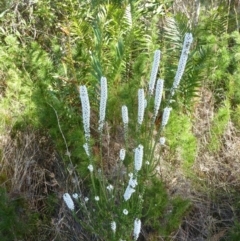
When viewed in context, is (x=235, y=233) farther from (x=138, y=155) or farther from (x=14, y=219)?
(x=14, y=219)

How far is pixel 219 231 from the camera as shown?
2762 millimetres

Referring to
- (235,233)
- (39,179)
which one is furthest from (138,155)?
(39,179)

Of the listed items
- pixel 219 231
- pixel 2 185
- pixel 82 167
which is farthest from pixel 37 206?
pixel 219 231

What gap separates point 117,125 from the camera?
299 cm

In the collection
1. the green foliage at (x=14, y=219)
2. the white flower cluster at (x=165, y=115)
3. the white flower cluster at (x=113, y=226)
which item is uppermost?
the white flower cluster at (x=165, y=115)

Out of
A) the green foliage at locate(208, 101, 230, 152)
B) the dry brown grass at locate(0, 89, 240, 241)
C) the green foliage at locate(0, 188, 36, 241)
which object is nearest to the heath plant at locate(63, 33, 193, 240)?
the dry brown grass at locate(0, 89, 240, 241)

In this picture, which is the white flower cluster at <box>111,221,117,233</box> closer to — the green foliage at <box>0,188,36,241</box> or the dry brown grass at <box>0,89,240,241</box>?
the dry brown grass at <box>0,89,240,241</box>

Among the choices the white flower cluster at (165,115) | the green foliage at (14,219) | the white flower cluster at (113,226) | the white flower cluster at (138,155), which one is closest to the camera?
the white flower cluster at (138,155)

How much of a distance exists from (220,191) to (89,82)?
3.42 feet

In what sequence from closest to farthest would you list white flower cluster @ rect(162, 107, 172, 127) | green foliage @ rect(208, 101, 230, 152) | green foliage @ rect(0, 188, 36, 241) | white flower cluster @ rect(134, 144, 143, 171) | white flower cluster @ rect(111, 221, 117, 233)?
white flower cluster @ rect(134, 144, 143, 171) < white flower cluster @ rect(162, 107, 172, 127) < white flower cluster @ rect(111, 221, 117, 233) < green foliage @ rect(0, 188, 36, 241) < green foliage @ rect(208, 101, 230, 152)

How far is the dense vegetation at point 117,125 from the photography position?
2723mm

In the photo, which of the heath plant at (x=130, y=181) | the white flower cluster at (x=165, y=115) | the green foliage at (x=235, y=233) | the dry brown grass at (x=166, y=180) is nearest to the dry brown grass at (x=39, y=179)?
the dry brown grass at (x=166, y=180)

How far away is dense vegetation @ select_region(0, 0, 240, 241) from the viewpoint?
8.93 ft

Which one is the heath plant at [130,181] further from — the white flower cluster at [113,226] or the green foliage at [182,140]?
the green foliage at [182,140]
